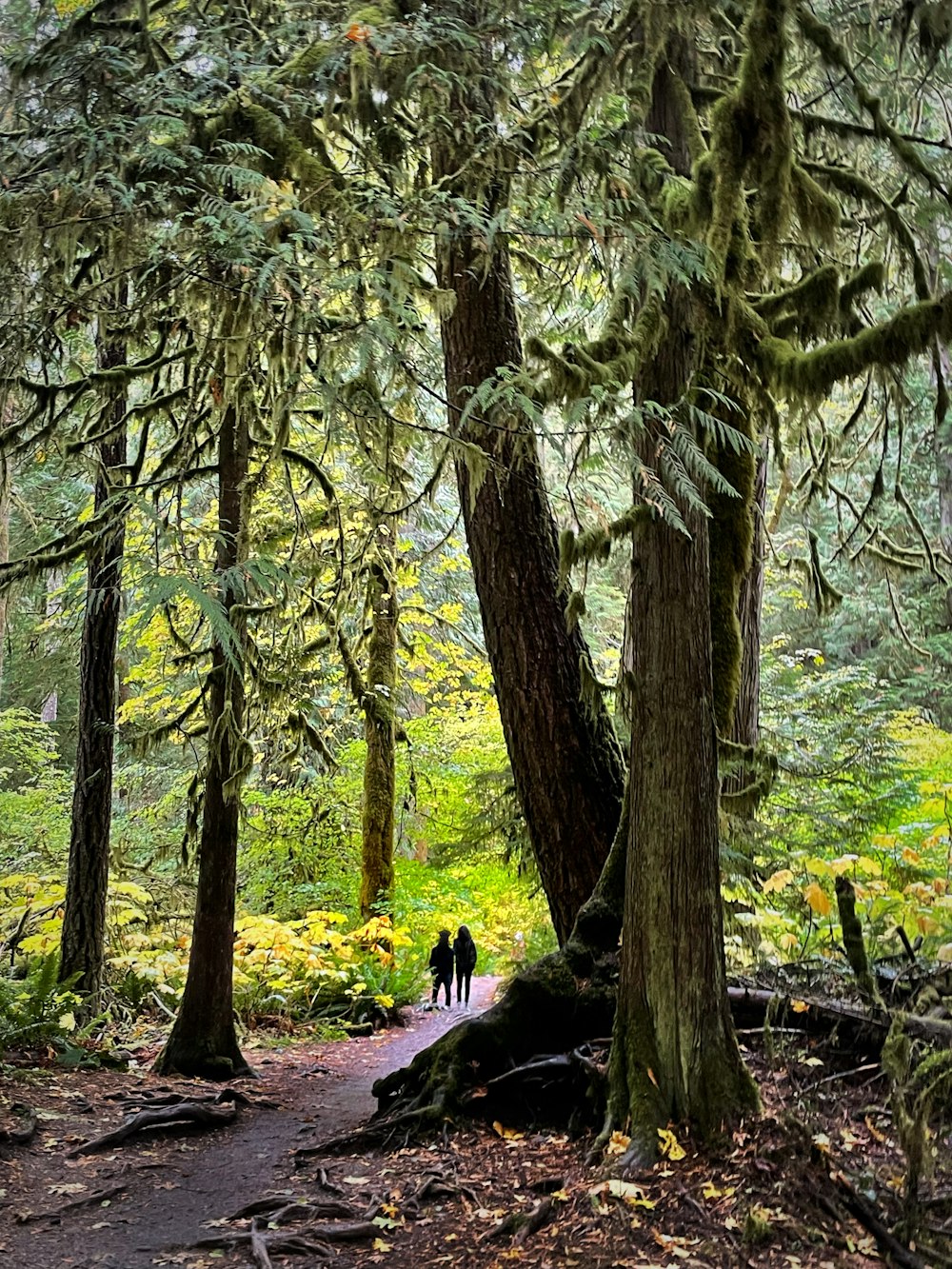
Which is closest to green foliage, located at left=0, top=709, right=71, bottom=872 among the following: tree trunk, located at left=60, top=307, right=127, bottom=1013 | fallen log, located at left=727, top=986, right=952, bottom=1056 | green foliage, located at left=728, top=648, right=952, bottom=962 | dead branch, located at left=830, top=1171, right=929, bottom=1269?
tree trunk, located at left=60, top=307, right=127, bottom=1013

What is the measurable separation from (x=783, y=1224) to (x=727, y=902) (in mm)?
2915

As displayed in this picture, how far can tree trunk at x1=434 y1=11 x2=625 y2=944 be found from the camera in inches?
247

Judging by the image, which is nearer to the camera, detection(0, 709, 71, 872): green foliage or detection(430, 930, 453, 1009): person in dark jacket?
detection(430, 930, 453, 1009): person in dark jacket

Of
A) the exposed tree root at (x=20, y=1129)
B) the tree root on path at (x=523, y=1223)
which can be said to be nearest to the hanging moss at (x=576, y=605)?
the tree root on path at (x=523, y=1223)

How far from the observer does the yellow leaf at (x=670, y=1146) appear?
427 centimetres

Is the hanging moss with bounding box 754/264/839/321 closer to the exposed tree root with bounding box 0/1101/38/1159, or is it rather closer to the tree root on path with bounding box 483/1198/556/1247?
the tree root on path with bounding box 483/1198/556/1247

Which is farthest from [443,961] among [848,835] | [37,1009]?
[848,835]

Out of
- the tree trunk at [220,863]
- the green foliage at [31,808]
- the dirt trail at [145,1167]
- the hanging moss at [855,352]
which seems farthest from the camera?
the green foliage at [31,808]

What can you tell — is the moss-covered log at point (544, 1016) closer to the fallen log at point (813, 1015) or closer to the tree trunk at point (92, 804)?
the fallen log at point (813, 1015)

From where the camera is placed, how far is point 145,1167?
18.6 feet

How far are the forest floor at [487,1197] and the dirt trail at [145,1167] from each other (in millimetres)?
17

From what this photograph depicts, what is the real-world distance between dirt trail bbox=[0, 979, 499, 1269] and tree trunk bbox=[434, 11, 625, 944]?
2482mm

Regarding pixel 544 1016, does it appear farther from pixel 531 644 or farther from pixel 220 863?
pixel 220 863

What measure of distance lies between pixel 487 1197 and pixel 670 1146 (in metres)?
0.90
